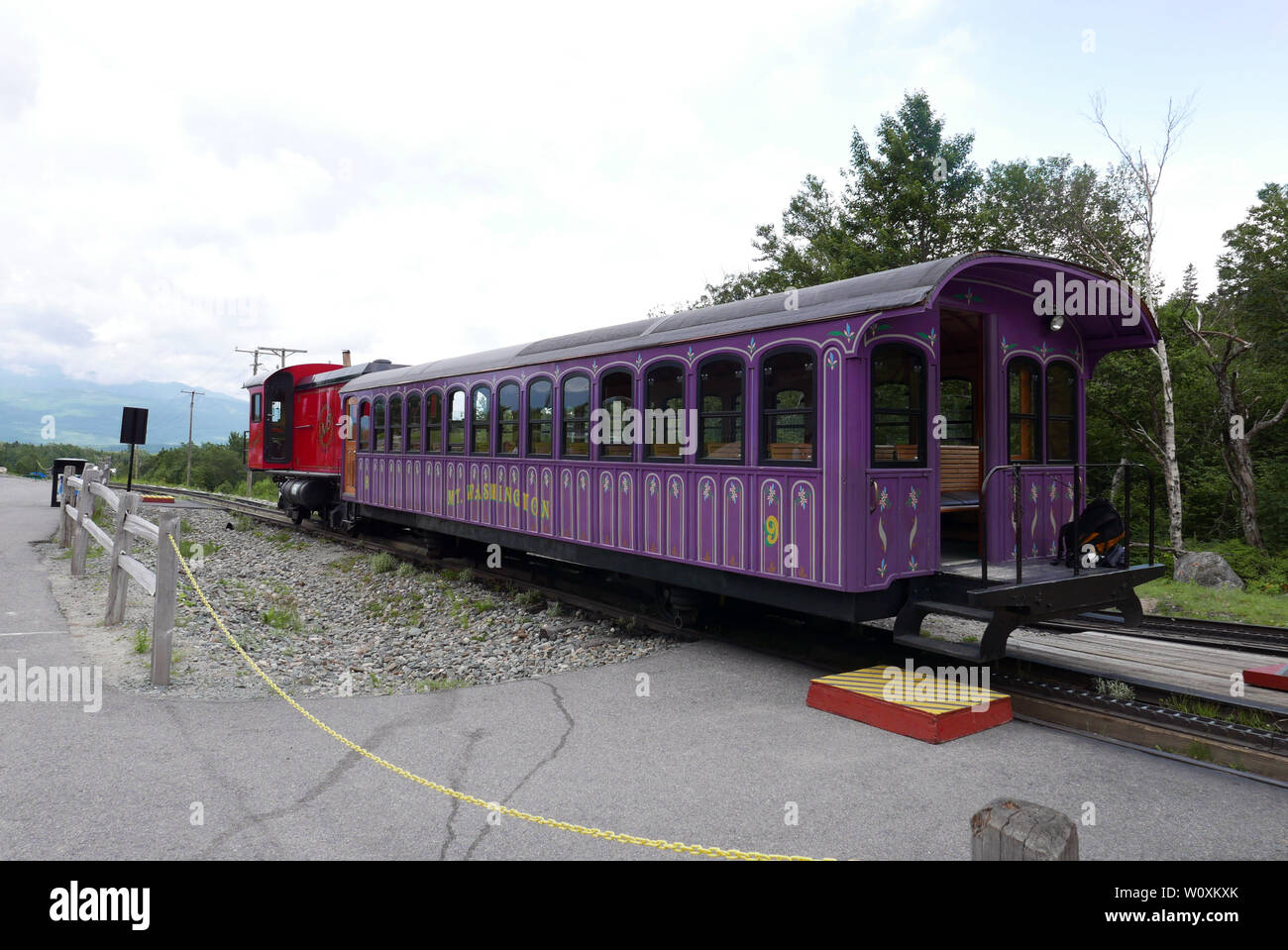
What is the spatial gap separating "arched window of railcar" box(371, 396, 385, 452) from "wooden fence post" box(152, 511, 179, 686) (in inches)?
309

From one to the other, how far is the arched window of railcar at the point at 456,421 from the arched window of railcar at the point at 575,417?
274cm

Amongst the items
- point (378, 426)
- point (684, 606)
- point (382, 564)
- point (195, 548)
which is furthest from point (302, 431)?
point (684, 606)

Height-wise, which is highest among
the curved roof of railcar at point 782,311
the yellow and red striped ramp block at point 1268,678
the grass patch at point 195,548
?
the curved roof of railcar at point 782,311

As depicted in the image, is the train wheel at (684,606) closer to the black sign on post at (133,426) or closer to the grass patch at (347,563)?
the grass patch at (347,563)

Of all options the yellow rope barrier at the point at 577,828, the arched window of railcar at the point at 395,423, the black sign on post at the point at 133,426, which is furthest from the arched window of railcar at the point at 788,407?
the black sign on post at the point at 133,426

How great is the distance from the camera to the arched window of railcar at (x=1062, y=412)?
293 inches

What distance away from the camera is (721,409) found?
6922mm

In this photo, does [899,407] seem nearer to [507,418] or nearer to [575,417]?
[575,417]

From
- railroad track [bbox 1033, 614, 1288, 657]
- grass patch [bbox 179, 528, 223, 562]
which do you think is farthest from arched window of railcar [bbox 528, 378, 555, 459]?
grass patch [bbox 179, 528, 223, 562]

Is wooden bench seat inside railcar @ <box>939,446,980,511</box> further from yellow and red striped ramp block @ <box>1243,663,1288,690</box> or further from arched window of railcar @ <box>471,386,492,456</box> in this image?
arched window of railcar @ <box>471,386,492,456</box>

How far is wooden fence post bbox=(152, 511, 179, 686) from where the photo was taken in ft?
19.1
